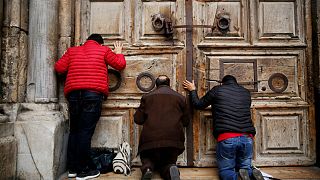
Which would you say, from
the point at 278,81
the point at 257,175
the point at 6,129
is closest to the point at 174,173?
the point at 257,175

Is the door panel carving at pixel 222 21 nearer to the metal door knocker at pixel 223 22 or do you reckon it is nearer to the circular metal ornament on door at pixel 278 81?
the metal door knocker at pixel 223 22

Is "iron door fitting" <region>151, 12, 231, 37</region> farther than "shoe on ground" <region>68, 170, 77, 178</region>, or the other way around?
"iron door fitting" <region>151, 12, 231, 37</region>

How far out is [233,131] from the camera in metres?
3.40

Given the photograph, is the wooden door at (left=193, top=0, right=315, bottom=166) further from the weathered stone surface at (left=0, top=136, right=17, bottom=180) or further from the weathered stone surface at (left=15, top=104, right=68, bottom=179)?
the weathered stone surface at (left=0, top=136, right=17, bottom=180)

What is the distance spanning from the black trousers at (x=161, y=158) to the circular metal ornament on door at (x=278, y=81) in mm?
1795

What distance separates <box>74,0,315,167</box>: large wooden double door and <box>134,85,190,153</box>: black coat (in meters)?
0.56

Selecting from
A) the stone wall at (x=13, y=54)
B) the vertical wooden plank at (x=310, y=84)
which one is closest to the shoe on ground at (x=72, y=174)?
the stone wall at (x=13, y=54)

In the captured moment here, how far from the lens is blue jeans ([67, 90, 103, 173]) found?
3.50m

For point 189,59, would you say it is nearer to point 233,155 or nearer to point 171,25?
point 171,25

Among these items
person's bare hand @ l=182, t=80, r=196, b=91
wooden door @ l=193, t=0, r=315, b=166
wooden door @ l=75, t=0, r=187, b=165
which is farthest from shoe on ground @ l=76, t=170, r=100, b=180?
person's bare hand @ l=182, t=80, r=196, b=91

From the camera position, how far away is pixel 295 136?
4.05 meters

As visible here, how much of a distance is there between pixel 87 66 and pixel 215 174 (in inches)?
86.3

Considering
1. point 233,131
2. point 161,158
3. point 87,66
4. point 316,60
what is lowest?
point 161,158

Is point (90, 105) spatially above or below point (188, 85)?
below
